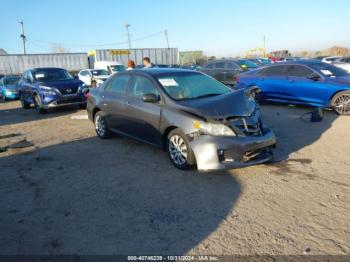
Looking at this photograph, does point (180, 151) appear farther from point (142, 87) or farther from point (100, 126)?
point (100, 126)

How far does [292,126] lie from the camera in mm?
8242

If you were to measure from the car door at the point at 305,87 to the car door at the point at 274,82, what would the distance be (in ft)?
0.65

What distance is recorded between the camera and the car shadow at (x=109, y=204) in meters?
3.43

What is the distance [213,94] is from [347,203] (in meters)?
2.82

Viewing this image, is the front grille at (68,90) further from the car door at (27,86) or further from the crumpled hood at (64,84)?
the car door at (27,86)

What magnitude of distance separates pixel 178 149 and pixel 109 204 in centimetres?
153

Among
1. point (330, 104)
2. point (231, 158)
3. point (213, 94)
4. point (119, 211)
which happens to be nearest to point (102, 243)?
point (119, 211)

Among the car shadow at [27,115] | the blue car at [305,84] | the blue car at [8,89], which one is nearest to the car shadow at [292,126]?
the blue car at [305,84]

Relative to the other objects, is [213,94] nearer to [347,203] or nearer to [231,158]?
[231,158]

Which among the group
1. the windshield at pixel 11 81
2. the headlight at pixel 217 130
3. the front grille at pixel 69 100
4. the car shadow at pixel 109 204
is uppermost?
the windshield at pixel 11 81

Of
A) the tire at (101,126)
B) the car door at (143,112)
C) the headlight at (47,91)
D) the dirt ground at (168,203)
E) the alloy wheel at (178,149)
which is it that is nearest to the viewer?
the dirt ground at (168,203)

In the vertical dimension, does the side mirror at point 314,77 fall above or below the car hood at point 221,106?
above

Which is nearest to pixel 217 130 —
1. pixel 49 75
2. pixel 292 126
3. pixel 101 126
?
pixel 101 126

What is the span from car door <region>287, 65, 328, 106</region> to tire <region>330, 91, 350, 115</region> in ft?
0.89
